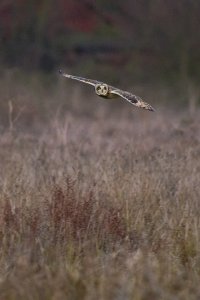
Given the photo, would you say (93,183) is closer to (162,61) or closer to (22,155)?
(22,155)

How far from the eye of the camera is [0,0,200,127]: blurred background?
58.5 ft

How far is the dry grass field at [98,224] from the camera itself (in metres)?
3.70

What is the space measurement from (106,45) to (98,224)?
17213 mm

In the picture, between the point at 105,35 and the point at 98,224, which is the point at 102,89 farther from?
the point at 105,35

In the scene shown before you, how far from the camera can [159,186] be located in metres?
5.95

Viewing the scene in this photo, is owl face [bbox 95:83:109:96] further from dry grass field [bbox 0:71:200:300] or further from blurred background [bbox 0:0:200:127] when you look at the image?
blurred background [bbox 0:0:200:127]

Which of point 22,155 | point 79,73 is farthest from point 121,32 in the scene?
point 22,155

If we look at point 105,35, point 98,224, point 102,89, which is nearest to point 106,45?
point 105,35

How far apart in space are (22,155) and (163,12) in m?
11.2

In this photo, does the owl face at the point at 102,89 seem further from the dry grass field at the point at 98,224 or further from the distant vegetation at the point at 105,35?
the distant vegetation at the point at 105,35

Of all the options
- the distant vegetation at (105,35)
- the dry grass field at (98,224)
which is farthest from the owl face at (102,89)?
the distant vegetation at (105,35)

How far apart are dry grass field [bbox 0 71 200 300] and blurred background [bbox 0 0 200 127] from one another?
346 inches

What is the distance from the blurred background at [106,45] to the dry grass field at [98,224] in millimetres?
8779

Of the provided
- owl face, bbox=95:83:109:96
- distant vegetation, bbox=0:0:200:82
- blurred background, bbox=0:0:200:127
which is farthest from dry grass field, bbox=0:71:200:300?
distant vegetation, bbox=0:0:200:82
